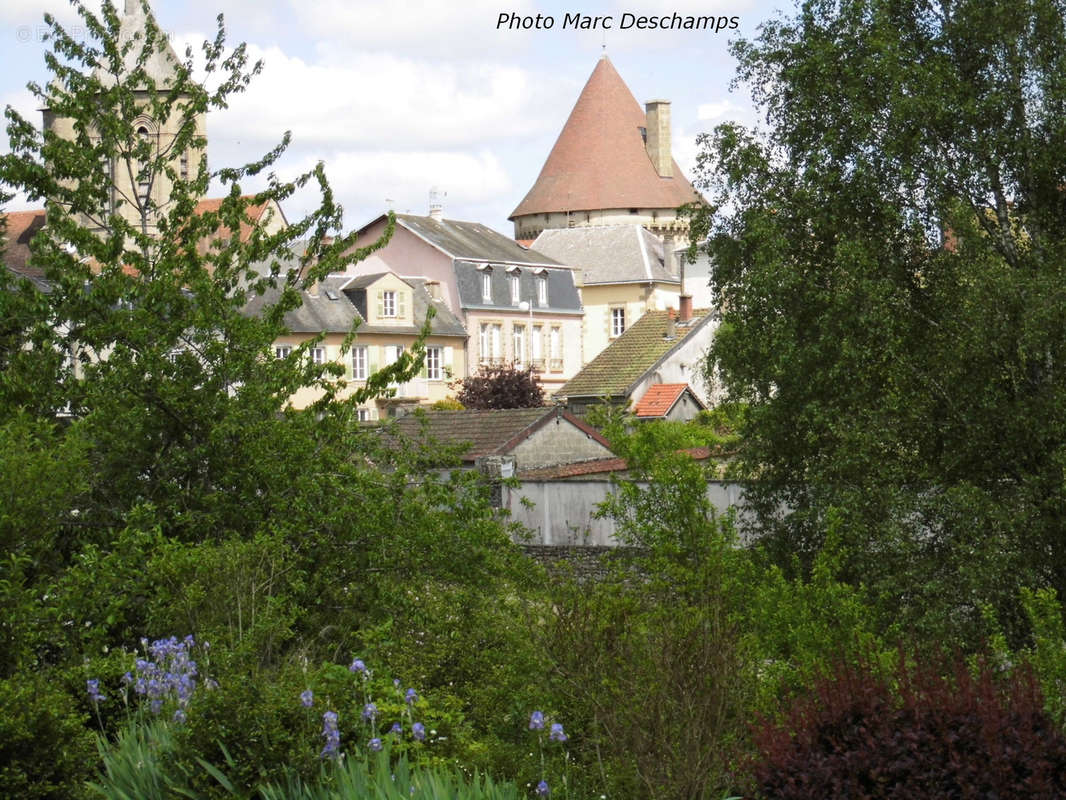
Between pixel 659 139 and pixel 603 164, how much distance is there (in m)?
4.92

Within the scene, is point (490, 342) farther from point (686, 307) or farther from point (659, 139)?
point (659, 139)

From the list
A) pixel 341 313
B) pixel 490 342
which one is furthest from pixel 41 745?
pixel 490 342

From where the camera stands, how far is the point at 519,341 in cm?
7212

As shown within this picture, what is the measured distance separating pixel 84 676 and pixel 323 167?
21.6 ft

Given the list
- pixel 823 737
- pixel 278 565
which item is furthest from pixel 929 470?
pixel 823 737

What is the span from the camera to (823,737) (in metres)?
6.69

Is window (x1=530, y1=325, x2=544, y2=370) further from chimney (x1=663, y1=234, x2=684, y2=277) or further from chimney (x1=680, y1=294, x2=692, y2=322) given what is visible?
chimney (x1=680, y1=294, x2=692, y2=322)

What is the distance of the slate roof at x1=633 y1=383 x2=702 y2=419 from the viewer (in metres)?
49.7

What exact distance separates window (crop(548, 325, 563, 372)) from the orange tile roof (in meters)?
22.0

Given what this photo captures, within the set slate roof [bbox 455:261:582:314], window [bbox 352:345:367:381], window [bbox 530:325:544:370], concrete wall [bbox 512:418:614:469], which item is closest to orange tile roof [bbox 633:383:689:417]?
window [bbox 352:345:367:381]

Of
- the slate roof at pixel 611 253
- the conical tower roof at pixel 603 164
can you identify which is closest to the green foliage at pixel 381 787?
the slate roof at pixel 611 253

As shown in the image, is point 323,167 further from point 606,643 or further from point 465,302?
point 465,302

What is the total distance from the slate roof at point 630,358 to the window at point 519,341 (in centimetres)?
1307

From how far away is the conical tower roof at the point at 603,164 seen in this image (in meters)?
100
